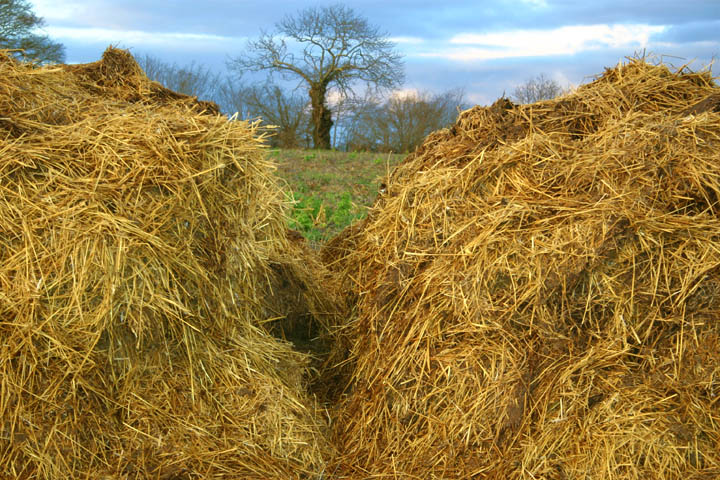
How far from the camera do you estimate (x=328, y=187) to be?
12164 mm

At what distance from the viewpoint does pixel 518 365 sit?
10.1ft

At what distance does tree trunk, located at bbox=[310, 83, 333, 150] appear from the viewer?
27.6 metres

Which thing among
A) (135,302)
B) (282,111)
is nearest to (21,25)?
(282,111)

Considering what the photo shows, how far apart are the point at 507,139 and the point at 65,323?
2788 mm

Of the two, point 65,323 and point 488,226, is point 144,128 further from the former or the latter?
point 488,226

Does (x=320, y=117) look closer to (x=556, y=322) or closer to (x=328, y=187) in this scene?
(x=328, y=187)

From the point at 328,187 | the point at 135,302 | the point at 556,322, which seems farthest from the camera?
the point at 328,187

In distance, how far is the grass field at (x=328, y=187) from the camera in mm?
8580

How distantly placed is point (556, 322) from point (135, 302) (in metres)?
2.13

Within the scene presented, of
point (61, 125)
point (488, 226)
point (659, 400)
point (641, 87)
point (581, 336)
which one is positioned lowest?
point (659, 400)

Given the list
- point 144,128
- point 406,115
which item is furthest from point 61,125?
point 406,115

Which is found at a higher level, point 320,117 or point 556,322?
point 320,117

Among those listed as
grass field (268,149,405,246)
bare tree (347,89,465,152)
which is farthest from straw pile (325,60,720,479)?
bare tree (347,89,465,152)

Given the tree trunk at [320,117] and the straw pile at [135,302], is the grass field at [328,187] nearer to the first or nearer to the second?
the straw pile at [135,302]
